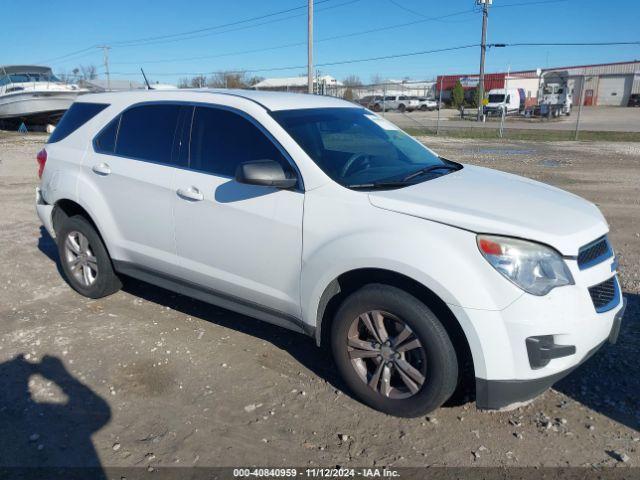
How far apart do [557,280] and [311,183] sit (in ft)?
4.92

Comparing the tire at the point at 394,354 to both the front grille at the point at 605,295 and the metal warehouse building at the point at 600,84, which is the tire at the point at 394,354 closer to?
the front grille at the point at 605,295

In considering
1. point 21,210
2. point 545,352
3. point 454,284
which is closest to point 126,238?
point 454,284

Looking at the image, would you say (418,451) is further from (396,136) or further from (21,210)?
(21,210)

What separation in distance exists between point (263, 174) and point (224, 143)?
718 mm

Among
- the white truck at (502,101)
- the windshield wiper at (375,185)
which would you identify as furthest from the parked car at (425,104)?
the windshield wiper at (375,185)

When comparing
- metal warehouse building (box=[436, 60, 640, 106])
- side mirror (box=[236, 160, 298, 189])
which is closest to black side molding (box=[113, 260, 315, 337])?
side mirror (box=[236, 160, 298, 189])

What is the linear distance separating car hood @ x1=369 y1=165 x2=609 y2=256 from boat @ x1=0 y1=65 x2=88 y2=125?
75.3 feet

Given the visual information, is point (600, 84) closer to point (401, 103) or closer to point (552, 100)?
point (552, 100)

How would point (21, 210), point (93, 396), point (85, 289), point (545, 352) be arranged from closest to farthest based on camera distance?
1. point (545, 352)
2. point (93, 396)
3. point (85, 289)
4. point (21, 210)

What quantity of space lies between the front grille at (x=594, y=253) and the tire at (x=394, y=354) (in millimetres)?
833

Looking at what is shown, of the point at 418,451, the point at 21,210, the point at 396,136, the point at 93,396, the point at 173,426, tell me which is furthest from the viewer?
the point at 21,210

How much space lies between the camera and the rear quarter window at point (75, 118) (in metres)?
4.80

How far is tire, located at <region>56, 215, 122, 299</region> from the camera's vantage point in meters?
4.79

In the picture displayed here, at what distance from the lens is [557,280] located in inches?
109
